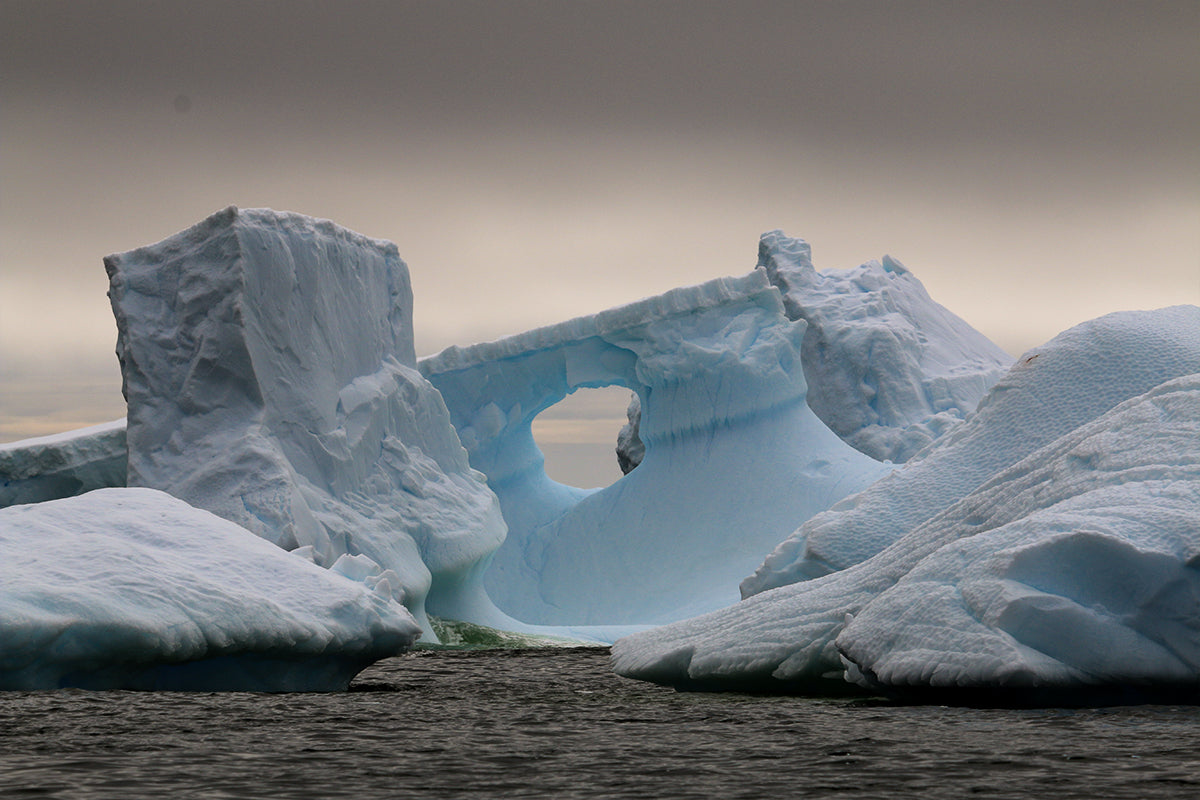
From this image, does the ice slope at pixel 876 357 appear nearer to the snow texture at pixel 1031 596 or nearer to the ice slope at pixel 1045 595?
the snow texture at pixel 1031 596

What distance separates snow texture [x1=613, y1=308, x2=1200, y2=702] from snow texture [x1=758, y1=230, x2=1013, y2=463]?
14.4 metres

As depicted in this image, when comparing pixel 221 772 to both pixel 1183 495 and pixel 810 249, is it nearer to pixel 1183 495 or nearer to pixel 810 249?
pixel 1183 495

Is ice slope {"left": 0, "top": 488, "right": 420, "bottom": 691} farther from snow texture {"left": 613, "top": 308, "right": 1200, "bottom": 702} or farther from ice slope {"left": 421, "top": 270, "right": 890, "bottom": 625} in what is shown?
ice slope {"left": 421, "top": 270, "right": 890, "bottom": 625}

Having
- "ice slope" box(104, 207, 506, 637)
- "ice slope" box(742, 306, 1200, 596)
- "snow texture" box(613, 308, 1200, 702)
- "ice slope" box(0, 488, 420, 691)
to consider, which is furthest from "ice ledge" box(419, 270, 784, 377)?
"snow texture" box(613, 308, 1200, 702)

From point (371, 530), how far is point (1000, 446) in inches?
289

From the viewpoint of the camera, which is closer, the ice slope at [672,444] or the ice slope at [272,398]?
the ice slope at [272,398]

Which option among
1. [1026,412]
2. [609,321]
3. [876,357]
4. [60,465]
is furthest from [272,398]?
[876,357]

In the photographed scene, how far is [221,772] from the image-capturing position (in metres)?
3.93

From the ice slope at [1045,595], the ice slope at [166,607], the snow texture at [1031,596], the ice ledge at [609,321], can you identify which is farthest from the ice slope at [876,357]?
the ice slope at [166,607]

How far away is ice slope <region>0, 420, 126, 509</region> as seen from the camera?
1438 centimetres

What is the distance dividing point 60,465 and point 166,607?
8963mm

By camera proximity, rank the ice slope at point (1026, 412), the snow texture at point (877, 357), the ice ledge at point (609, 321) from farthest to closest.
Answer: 1. the snow texture at point (877, 357)
2. the ice ledge at point (609, 321)
3. the ice slope at point (1026, 412)

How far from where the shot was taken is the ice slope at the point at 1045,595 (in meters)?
5.16

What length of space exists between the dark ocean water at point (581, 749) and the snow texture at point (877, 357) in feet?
52.2
